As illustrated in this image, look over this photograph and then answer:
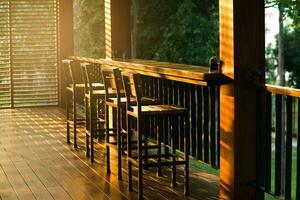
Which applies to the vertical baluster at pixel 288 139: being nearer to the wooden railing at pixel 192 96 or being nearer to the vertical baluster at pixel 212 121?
the wooden railing at pixel 192 96

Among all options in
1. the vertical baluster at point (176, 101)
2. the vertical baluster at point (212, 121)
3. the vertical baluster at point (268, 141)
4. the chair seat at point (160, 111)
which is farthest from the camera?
the vertical baluster at point (176, 101)

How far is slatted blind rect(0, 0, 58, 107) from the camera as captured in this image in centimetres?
1159

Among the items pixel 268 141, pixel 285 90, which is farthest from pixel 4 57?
pixel 285 90

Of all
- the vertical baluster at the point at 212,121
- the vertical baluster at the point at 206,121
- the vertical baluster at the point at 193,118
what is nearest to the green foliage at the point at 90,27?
the vertical baluster at the point at 193,118

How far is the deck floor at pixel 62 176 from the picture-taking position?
5391 millimetres

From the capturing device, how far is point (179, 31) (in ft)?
57.9

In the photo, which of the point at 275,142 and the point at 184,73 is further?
the point at 184,73

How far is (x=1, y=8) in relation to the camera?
11602 millimetres

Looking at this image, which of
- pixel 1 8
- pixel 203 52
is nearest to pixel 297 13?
pixel 203 52

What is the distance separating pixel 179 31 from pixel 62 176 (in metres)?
11.9

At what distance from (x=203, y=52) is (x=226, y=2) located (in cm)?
1287

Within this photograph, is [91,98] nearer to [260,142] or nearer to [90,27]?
[260,142]

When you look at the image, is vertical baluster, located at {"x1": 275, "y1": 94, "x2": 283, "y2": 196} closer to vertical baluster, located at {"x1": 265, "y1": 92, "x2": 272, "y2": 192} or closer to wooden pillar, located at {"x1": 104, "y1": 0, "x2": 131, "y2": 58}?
vertical baluster, located at {"x1": 265, "y1": 92, "x2": 272, "y2": 192}

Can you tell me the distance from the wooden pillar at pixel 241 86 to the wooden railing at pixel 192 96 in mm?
170
